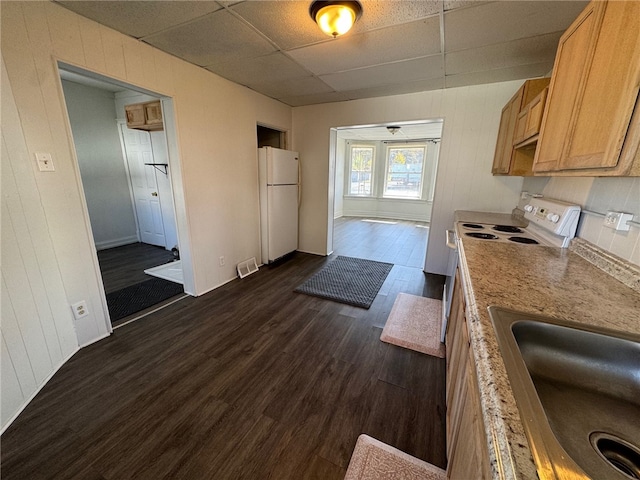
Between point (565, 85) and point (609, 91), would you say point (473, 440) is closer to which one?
point (609, 91)

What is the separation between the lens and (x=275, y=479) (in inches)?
47.8

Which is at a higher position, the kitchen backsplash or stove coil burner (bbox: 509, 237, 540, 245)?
the kitchen backsplash

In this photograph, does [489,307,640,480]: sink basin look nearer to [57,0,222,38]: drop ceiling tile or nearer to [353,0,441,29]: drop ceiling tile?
[353,0,441,29]: drop ceiling tile

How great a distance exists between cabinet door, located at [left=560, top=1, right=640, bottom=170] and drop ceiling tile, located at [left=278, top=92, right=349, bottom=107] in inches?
111

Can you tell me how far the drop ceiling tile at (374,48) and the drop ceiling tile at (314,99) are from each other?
917mm

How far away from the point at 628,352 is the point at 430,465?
1.02 m

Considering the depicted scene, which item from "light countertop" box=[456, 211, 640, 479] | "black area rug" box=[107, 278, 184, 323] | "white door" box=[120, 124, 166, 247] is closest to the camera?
"light countertop" box=[456, 211, 640, 479]

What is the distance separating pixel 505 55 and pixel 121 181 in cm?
592

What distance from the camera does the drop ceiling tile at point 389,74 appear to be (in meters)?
2.49

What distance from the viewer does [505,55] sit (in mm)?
2293

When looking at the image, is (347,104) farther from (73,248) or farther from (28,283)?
(28,283)

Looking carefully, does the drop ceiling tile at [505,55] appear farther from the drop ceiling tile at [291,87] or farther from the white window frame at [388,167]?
the white window frame at [388,167]

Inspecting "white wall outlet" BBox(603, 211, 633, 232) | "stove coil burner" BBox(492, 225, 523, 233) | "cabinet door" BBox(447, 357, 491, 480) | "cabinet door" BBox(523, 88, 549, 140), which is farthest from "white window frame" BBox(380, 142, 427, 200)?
"cabinet door" BBox(447, 357, 491, 480)

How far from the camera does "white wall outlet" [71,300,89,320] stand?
201cm
